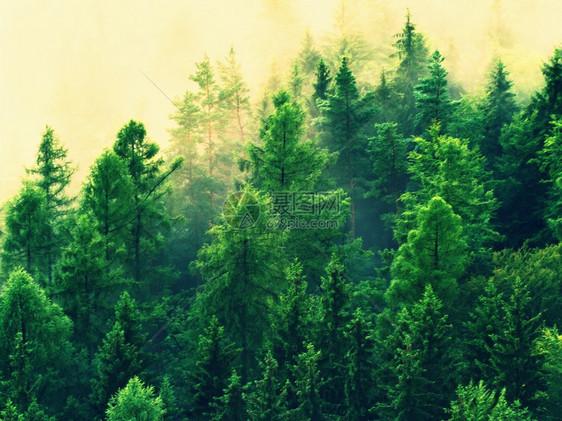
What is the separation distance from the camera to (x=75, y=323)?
29.1 m

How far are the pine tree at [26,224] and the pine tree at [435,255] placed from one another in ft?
68.1

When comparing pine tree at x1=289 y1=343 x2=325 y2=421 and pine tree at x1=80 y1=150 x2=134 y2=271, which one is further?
pine tree at x1=80 y1=150 x2=134 y2=271

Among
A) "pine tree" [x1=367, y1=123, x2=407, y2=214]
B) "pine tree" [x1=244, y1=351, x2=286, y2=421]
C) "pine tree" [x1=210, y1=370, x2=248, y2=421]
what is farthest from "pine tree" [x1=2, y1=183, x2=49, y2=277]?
"pine tree" [x1=367, y1=123, x2=407, y2=214]

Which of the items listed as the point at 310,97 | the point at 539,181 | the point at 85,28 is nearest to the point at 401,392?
the point at 539,181

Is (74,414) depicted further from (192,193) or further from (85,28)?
(85,28)

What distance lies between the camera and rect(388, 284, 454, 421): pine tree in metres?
23.4

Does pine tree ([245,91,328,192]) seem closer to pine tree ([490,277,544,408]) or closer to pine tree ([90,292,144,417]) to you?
pine tree ([90,292,144,417])

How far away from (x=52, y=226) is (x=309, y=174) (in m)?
16.3

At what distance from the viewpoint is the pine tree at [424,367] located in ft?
76.8

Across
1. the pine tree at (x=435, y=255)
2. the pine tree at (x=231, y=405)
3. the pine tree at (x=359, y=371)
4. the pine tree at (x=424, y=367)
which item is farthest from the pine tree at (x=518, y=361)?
the pine tree at (x=231, y=405)

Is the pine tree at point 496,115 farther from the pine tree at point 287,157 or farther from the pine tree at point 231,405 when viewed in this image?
the pine tree at point 231,405

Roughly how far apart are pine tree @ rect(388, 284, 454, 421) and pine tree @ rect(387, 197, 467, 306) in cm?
197

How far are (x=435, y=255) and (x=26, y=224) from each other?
901 inches

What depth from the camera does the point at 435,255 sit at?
26.5 m
